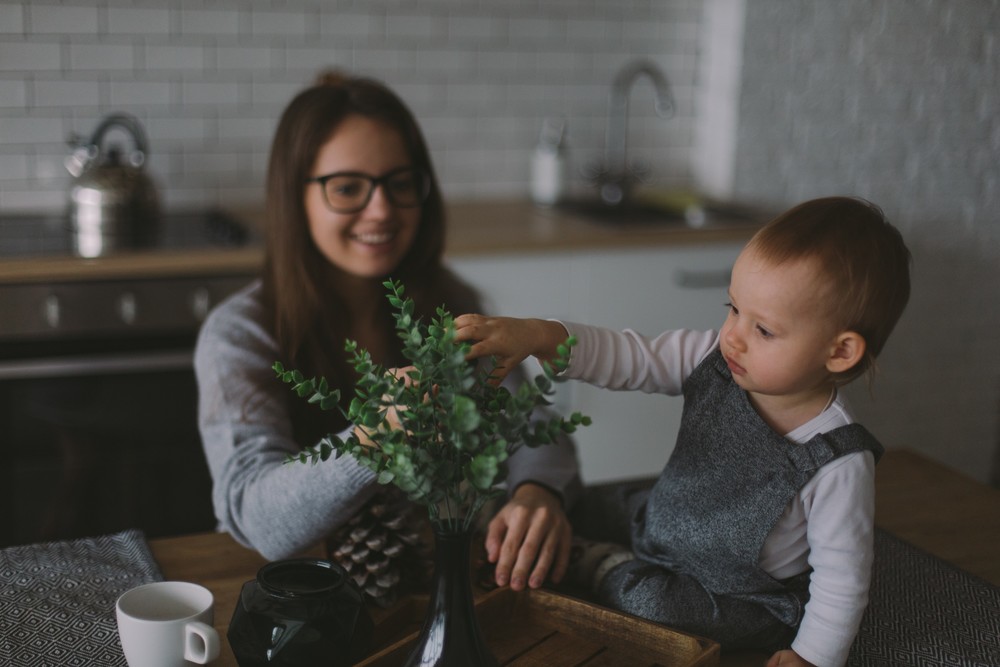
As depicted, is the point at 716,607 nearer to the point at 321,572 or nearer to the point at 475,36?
the point at 321,572

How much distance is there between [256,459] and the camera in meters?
1.58

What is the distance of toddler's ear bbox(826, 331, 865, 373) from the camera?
3.90 feet

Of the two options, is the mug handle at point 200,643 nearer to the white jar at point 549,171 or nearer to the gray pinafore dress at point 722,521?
the gray pinafore dress at point 722,521

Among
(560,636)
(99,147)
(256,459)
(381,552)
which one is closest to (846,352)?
(560,636)

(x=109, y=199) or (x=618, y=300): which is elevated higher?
(x=109, y=199)

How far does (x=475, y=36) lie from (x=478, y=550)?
8.45 ft

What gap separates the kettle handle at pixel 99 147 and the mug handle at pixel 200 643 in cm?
217

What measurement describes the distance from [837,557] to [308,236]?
3.64 feet

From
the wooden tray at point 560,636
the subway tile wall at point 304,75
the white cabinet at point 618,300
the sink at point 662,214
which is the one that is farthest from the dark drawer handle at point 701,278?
the wooden tray at point 560,636

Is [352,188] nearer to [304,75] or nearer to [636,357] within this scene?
[636,357]

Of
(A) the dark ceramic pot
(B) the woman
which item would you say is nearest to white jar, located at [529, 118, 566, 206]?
(B) the woman

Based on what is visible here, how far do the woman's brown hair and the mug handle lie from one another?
78 cm

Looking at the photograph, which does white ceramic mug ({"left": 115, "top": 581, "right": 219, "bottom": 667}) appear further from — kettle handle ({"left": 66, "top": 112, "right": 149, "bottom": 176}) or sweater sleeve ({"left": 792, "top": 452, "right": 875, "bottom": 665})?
kettle handle ({"left": 66, "top": 112, "right": 149, "bottom": 176})

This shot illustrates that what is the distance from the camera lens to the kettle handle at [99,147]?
116 inches
